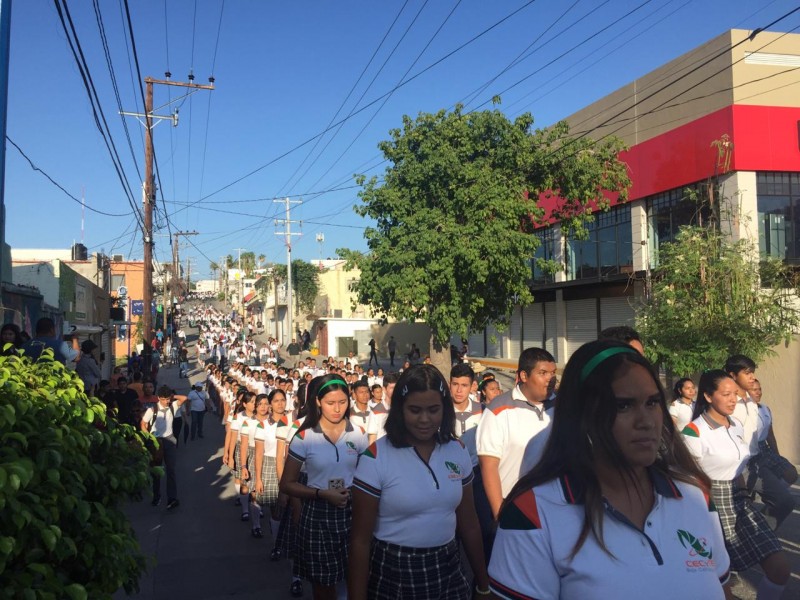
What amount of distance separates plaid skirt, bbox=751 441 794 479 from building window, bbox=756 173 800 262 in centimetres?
1235

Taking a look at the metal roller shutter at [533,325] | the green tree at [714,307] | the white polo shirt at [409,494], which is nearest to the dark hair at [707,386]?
the white polo shirt at [409,494]

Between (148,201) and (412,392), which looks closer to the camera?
(412,392)

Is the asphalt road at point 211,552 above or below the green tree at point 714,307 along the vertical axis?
below

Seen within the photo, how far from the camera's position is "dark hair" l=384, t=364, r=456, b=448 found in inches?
139

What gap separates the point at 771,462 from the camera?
5898 millimetres

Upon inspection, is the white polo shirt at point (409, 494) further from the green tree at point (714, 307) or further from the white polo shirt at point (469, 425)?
the green tree at point (714, 307)

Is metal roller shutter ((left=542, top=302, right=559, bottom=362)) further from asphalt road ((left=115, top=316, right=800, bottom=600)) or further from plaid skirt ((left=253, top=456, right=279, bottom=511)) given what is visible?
plaid skirt ((left=253, top=456, right=279, bottom=511))

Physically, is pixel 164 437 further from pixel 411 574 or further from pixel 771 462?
pixel 771 462

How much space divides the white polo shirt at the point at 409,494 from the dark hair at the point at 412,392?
0.07 metres

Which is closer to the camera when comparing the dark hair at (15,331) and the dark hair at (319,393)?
the dark hair at (319,393)

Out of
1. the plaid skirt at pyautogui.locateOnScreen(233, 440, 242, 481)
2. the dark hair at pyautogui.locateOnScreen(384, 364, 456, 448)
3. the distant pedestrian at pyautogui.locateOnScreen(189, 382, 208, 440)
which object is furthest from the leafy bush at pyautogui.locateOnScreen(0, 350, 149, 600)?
the distant pedestrian at pyautogui.locateOnScreen(189, 382, 208, 440)

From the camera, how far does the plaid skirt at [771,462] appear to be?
19.1 ft

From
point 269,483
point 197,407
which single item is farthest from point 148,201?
point 269,483

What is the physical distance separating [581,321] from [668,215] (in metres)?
6.17
